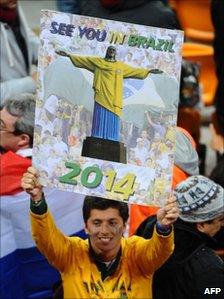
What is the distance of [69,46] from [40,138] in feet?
1.26

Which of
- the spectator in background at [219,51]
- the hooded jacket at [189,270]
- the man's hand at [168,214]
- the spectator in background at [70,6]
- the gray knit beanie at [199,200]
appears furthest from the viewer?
the spectator in background at [70,6]

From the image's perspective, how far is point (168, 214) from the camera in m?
3.22

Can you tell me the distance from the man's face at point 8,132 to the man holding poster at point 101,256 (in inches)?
45.6

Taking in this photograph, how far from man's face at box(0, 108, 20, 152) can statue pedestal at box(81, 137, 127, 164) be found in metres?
1.26

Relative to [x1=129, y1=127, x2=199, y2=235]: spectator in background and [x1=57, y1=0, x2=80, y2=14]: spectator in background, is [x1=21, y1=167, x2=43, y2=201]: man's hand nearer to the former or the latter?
[x1=129, y1=127, x2=199, y2=235]: spectator in background

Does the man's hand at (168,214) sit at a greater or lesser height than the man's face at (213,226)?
greater

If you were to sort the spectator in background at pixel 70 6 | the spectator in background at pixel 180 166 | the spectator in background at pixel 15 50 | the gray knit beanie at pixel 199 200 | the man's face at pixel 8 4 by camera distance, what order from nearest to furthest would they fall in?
the gray knit beanie at pixel 199 200 < the spectator in background at pixel 180 166 < the spectator in background at pixel 15 50 < the man's face at pixel 8 4 < the spectator in background at pixel 70 6

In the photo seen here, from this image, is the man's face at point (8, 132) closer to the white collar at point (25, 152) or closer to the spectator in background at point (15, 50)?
the white collar at point (25, 152)

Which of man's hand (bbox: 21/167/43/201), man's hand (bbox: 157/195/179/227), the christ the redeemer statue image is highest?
the christ the redeemer statue image

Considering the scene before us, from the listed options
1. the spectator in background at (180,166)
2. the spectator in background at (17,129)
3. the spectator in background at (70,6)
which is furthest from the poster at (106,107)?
the spectator in background at (70,6)

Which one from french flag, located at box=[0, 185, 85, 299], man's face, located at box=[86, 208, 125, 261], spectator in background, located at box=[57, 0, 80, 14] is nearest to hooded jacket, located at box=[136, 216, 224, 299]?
man's face, located at box=[86, 208, 125, 261]

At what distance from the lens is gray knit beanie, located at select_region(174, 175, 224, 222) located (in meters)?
3.71

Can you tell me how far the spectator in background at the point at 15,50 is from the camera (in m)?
5.42

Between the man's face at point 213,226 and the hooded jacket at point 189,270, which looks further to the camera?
the man's face at point 213,226
